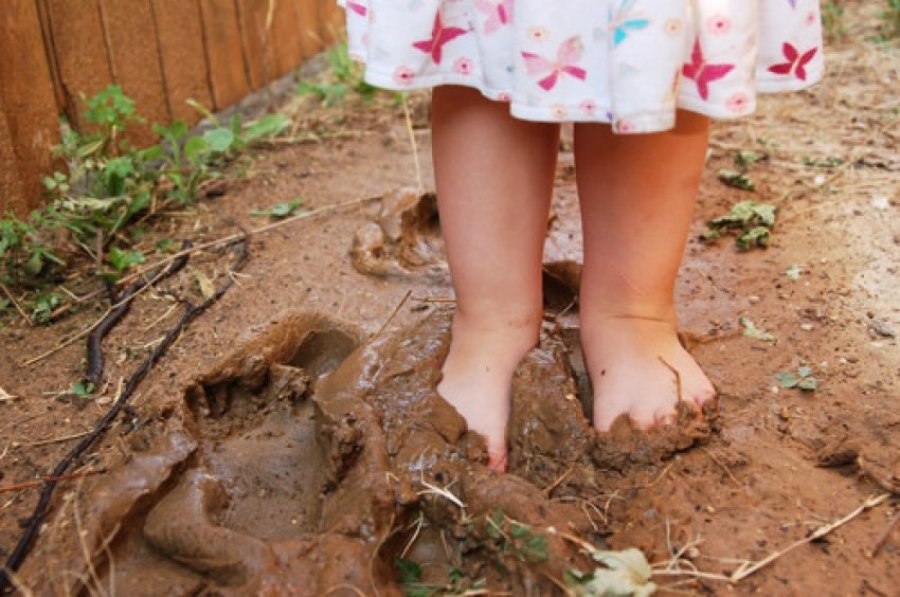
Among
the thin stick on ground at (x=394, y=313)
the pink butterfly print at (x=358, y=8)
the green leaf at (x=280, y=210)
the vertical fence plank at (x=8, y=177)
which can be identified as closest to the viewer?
the pink butterfly print at (x=358, y=8)

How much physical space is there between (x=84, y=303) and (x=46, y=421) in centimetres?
41

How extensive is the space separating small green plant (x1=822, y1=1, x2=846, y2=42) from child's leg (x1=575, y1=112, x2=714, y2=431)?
89.6 inches

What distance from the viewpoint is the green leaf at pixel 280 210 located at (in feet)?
7.18

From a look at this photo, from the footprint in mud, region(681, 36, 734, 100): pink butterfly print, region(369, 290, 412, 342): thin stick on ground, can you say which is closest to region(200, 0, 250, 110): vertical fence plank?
the footprint in mud

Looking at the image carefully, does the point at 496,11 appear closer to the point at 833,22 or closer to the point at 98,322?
the point at 98,322

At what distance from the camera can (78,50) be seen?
88.6 inches

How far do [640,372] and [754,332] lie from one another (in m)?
0.36

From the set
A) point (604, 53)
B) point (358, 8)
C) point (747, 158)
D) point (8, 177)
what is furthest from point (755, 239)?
point (8, 177)

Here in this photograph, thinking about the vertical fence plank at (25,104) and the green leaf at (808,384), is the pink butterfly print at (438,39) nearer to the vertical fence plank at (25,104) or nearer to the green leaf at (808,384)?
the green leaf at (808,384)

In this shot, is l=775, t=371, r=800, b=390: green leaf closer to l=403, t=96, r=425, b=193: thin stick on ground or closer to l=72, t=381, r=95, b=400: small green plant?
l=403, t=96, r=425, b=193: thin stick on ground

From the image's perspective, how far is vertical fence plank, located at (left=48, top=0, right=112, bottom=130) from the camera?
219 cm

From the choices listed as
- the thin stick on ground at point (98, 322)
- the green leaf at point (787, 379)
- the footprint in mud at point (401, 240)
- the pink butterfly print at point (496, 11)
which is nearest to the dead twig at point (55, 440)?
the thin stick on ground at point (98, 322)

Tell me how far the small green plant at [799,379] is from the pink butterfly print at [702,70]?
1.88ft

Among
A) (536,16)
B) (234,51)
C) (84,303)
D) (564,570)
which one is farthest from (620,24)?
(234,51)
